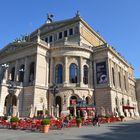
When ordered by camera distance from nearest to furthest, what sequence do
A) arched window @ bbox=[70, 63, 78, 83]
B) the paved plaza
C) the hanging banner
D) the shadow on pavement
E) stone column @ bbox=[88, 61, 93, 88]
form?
the shadow on pavement → the paved plaza → arched window @ bbox=[70, 63, 78, 83] → the hanging banner → stone column @ bbox=[88, 61, 93, 88]

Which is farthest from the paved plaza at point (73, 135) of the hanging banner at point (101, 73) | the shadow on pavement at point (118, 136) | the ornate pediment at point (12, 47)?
the ornate pediment at point (12, 47)

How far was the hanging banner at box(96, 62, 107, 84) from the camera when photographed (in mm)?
40000

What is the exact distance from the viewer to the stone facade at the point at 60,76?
122 ft

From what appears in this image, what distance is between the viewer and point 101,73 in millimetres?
40938

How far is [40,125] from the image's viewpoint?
741 inches

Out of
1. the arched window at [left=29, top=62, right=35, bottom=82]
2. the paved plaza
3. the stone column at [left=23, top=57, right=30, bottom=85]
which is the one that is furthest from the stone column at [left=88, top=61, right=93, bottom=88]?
the paved plaza

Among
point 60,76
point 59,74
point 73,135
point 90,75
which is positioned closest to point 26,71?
point 59,74

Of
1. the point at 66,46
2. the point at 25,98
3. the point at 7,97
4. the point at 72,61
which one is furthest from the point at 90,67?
the point at 7,97

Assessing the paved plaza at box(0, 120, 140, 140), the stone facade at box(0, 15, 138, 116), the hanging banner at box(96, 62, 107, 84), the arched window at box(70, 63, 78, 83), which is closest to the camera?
the paved plaza at box(0, 120, 140, 140)

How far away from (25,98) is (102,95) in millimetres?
15200

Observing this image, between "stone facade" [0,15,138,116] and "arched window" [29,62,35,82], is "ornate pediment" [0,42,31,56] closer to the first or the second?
"stone facade" [0,15,138,116]

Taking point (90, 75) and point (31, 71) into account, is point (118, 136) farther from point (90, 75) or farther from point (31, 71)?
point (31, 71)

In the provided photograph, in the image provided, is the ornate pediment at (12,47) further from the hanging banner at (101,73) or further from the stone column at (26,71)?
the hanging banner at (101,73)

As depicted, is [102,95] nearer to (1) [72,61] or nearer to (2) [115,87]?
(2) [115,87]
